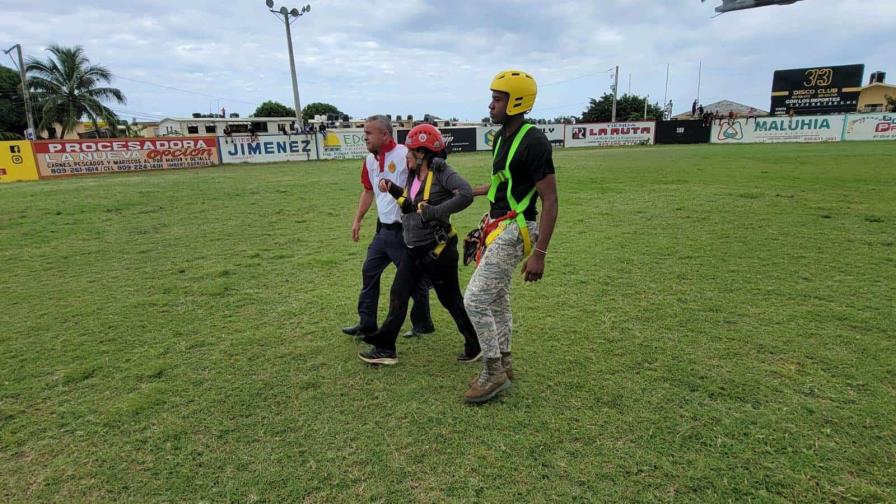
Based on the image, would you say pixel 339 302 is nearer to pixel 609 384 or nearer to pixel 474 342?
pixel 474 342

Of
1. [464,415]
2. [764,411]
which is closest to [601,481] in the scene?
[464,415]

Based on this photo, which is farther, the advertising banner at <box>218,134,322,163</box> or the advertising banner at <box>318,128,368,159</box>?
the advertising banner at <box>318,128,368,159</box>

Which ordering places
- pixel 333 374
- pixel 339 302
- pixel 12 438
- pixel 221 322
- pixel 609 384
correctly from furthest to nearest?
pixel 339 302, pixel 221 322, pixel 333 374, pixel 609 384, pixel 12 438

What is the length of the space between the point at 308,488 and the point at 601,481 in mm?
1435

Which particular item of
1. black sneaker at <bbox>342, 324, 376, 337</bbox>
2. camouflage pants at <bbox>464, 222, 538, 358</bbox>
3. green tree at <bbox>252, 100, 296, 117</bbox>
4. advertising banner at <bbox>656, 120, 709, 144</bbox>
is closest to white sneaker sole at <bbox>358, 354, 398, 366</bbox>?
black sneaker at <bbox>342, 324, 376, 337</bbox>

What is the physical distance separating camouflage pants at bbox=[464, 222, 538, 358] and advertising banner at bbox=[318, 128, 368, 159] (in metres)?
25.3

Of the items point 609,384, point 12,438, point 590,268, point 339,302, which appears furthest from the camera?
point 590,268

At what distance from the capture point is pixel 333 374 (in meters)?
3.51

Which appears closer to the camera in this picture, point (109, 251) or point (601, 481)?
point (601, 481)

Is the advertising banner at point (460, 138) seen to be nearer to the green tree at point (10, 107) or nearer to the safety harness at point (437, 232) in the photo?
the safety harness at point (437, 232)

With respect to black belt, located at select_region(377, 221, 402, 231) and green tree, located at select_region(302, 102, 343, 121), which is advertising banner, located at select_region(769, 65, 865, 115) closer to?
black belt, located at select_region(377, 221, 402, 231)

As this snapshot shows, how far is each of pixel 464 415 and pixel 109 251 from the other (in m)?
6.77

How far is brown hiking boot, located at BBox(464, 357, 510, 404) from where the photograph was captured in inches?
122

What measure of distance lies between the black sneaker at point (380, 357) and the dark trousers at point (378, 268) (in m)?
0.40
